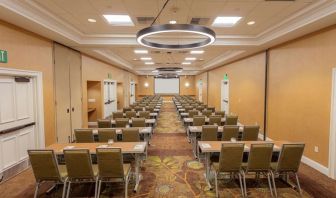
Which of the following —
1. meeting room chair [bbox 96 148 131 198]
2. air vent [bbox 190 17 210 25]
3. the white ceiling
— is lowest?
meeting room chair [bbox 96 148 131 198]

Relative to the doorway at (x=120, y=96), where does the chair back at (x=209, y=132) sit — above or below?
below

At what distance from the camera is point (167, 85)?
2709cm

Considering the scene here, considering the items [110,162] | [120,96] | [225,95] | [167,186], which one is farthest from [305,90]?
[120,96]

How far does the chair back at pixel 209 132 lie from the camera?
555cm

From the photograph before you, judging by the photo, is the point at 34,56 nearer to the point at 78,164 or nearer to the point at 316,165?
the point at 78,164

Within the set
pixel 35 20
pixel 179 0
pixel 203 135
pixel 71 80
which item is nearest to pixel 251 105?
pixel 203 135

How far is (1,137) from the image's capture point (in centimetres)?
448

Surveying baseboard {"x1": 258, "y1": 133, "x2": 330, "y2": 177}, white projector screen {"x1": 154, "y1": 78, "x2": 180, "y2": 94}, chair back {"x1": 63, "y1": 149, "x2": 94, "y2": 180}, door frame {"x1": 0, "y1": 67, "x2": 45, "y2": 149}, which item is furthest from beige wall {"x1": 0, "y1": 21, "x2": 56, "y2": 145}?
white projector screen {"x1": 154, "y1": 78, "x2": 180, "y2": 94}

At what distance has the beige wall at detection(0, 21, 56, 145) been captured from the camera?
15.2 ft

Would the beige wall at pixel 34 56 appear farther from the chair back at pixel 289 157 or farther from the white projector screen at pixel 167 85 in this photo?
the white projector screen at pixel 167 85

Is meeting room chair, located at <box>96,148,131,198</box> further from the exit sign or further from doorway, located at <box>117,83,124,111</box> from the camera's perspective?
doorway, located at <box>117,83,124,111</box>

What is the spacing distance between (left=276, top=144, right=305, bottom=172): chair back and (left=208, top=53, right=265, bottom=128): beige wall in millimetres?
4522

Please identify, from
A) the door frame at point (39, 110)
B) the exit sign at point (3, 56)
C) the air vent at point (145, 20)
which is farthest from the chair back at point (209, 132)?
the exit sign at point (3, 56)

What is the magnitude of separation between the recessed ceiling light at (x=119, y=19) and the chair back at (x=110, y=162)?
3.46 metres
